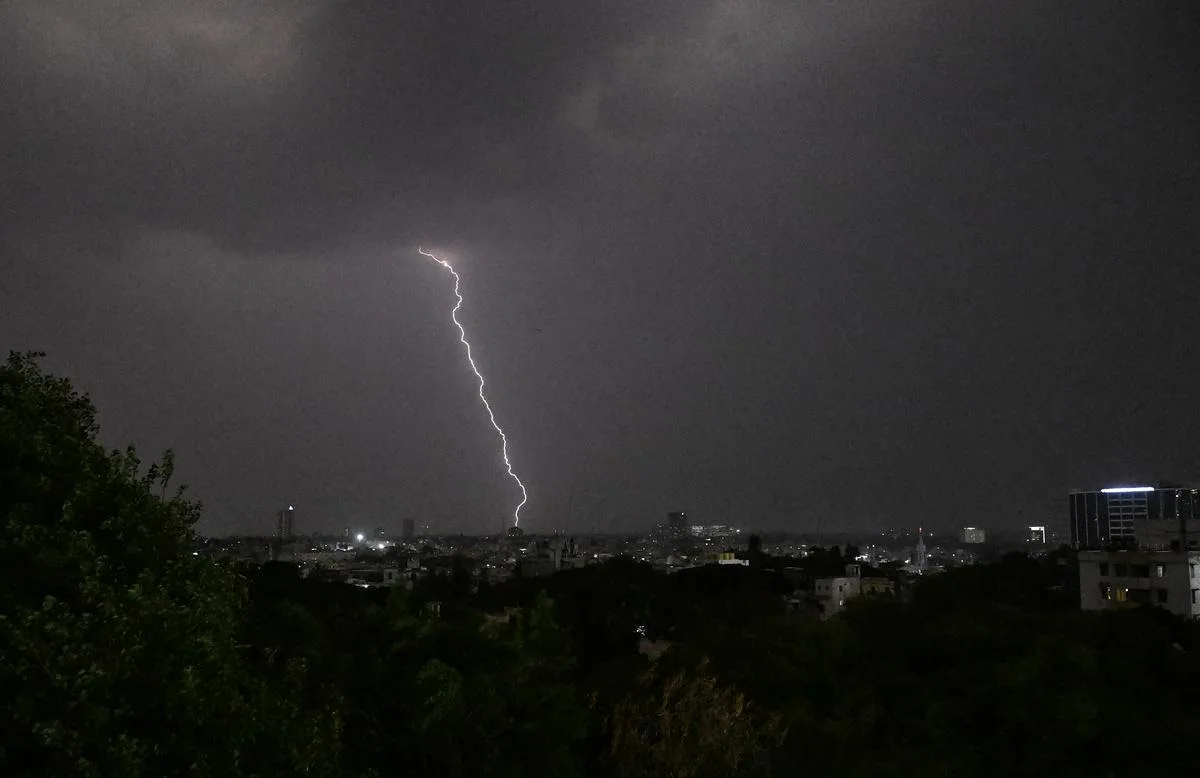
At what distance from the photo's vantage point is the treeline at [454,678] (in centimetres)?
388

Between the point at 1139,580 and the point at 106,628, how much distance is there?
103 feet

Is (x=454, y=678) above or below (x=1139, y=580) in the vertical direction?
above

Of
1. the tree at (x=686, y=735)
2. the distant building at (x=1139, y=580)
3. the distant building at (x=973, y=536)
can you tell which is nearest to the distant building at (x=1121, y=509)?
the distant building at (x=1139, y=580)

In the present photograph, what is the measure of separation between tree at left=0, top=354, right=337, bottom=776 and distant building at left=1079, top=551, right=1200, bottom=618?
2790cm

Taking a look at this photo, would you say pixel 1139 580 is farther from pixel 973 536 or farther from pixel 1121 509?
pixel 973 536

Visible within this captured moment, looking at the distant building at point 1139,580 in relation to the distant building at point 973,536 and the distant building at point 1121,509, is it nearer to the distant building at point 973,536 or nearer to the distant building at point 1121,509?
the distant building at point 1121,509

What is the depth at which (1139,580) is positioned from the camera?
1117 inches

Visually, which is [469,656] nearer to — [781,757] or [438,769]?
[438,769]

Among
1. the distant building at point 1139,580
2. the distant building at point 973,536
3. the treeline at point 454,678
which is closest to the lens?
the treeline at point 454,678

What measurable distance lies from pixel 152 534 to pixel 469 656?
5.08m

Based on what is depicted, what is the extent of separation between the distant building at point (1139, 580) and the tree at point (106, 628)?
91.5ft

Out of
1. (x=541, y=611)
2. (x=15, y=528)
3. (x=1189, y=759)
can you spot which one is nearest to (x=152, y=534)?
(x=15, y=528)

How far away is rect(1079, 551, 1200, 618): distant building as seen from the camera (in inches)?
1063

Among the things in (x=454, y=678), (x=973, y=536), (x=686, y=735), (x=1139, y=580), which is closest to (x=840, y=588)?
(x=1139, y=580)
